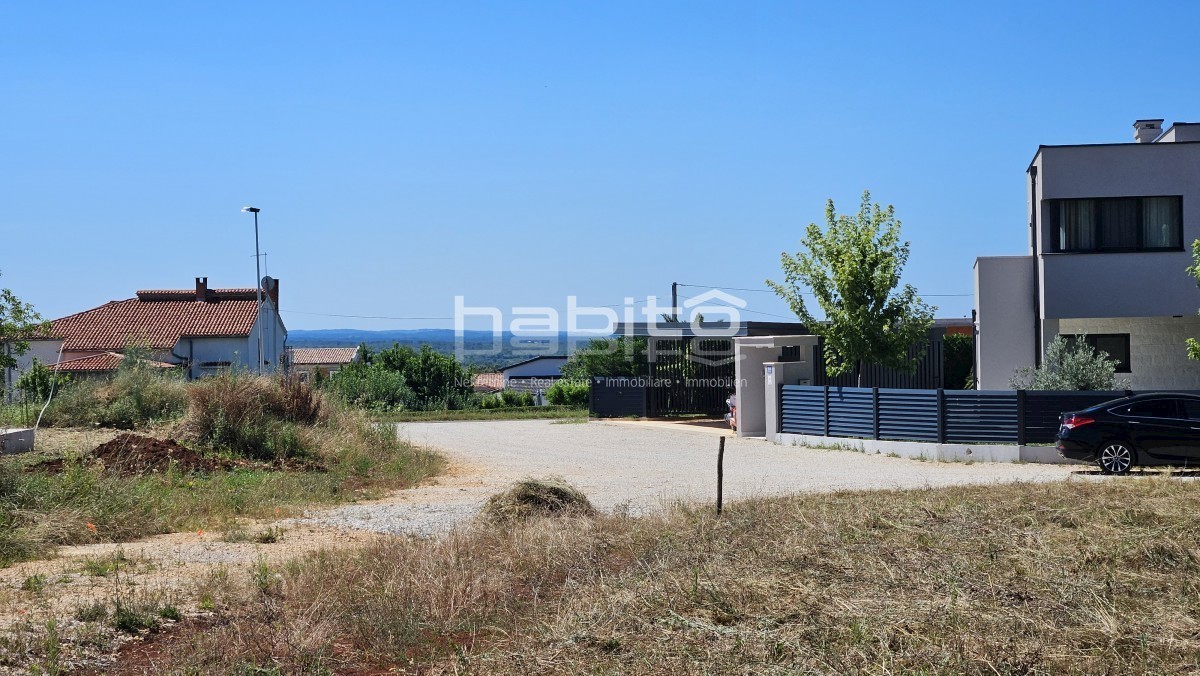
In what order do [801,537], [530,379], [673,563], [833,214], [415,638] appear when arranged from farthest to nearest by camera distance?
1. [530,379]
2. [833,214]
3. [801,537]
4. [673,563]
5. [415,638]

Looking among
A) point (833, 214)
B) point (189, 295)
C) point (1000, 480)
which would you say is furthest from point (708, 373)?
point (189, 295)

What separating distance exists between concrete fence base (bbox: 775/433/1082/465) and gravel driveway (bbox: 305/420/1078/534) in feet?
1.19

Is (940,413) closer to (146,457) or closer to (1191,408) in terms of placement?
(1191,408)

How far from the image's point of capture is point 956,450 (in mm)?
21375

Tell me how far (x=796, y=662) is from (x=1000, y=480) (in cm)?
1214

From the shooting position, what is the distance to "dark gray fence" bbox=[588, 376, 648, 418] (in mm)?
35594

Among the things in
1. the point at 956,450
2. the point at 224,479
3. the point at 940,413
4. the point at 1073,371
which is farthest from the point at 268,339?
the point at 1073,371

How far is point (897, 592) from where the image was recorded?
790 cm

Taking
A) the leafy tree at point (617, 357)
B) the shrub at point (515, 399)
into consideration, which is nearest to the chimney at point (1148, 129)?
the leafy tree at point (617, 357)

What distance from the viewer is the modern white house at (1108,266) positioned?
23906 millimetres

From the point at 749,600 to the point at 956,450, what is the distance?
Result: 48.7 feet

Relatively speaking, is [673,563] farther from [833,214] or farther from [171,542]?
[833,214]

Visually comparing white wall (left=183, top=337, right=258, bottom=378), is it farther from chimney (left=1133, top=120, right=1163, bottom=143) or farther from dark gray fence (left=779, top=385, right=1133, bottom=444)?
chimney (left=1133, top=120, right=1163, bottom=143)

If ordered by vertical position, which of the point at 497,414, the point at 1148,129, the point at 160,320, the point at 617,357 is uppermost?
the point at 1148,129
